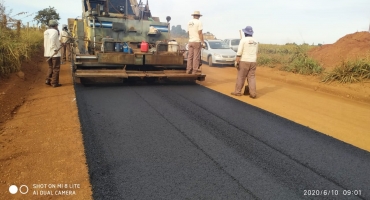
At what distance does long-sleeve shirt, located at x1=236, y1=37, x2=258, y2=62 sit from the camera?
798 cm

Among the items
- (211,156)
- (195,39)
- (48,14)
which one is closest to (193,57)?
(195,39)

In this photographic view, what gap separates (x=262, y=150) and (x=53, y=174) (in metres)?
2.76

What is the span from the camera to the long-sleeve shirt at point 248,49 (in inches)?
314

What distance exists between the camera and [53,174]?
3.44 m

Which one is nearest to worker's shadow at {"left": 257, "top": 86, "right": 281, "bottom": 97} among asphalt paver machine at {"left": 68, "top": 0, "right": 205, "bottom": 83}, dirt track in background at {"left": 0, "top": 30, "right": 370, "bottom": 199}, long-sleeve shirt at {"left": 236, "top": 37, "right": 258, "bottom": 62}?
dirt track in background at {"left": 0, "top": 30, "right": 370, "bottom": 199}

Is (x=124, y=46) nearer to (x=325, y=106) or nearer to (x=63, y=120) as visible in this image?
(x=63, y=120)

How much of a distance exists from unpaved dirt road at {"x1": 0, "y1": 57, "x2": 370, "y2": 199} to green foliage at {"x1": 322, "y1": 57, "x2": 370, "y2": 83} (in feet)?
1.59

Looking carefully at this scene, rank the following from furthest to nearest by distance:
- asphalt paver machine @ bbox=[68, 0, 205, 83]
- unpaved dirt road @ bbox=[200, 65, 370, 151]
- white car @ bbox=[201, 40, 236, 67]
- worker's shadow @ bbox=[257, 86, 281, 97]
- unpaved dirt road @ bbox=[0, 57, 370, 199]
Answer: white car @ bbox=[201, 40, 236, 67] → worker's shadow @ bbox=[257, 86, 281, 97] → asphalt paver machine @ bbox=[68, 0, 205, 83] → unpaved dirt road @ bbox=[200, 65, 370, 151] → unpaved dirt road @ bbox=[0, 57, 370, 199]

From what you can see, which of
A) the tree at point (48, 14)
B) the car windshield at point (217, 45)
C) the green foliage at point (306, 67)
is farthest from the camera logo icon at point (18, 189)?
the tree at point (48, 14)

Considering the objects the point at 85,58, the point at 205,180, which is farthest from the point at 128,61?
the point at 205,180

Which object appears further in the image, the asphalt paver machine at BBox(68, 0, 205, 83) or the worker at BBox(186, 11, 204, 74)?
the worker at BBox(186, 11, 204, 74)

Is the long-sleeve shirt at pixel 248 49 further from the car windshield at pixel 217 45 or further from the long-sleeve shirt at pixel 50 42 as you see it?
the car windshield at pixel 217 45

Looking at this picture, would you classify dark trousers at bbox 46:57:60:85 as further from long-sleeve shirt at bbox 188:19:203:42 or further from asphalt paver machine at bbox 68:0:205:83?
long-sleeve shirt at bbox 188:19:203:42

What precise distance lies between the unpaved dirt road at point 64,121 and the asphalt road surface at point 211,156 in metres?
0.26
